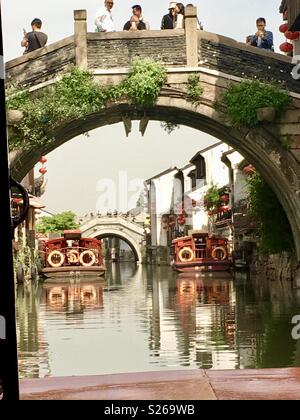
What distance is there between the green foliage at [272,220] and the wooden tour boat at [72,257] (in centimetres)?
1086

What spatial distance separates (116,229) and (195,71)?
40185 millimetres

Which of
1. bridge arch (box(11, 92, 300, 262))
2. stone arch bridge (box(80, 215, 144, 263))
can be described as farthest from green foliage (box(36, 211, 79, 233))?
bridge arch (box(11, 92, 300, 262))

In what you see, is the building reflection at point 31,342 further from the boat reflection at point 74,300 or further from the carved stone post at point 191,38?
the carved stone post at point 191,38

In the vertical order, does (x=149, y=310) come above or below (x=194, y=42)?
below

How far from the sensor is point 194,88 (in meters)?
14.4

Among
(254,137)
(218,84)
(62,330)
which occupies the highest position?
(218,84)

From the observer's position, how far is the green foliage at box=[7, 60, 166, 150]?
46.7 feet

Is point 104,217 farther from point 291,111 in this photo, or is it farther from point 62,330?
point 62,330

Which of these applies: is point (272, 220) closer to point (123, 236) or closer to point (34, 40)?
point (34, 40)

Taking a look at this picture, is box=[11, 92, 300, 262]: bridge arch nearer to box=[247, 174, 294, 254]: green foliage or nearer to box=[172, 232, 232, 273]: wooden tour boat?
box=[247, 174, 294, 254]: green foliage

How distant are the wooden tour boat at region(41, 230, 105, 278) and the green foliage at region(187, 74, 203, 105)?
13.0 metres

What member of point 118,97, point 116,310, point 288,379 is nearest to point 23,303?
point 116,310
